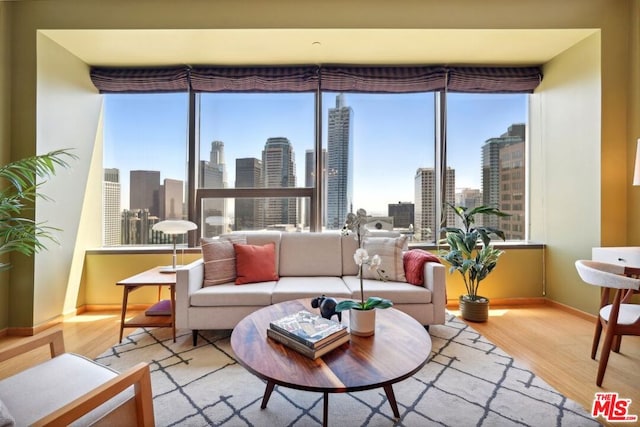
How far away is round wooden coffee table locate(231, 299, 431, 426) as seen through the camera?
1.08 m

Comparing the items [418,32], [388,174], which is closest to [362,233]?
[388,174]

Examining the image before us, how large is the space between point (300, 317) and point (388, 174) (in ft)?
7.80

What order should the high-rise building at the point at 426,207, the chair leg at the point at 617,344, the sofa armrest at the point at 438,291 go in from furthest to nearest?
the high-rise building at the point at 426,207, the sofa armrest at the point at 438,291, the chair leg at the point at 617,344

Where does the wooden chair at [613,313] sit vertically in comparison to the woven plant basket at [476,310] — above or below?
above

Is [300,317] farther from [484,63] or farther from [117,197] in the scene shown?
[484,63]

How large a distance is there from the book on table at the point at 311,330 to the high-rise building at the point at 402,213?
2.20 m

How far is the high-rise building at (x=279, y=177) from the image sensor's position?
3400 mm

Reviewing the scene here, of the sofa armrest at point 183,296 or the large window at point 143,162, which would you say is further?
the large window at point 143,162

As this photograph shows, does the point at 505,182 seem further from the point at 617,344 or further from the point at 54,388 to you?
the point at 54,388

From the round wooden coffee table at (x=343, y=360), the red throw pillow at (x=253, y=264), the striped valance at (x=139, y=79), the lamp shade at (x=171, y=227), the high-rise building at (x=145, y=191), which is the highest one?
the striped valance at (x=139, y=79)

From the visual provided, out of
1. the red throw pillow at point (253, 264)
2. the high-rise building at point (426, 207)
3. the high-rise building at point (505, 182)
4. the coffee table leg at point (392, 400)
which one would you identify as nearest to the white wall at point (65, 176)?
the red throw pillow at point (253, 264)

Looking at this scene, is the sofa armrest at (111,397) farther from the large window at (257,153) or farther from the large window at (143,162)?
the large window at (143,162)


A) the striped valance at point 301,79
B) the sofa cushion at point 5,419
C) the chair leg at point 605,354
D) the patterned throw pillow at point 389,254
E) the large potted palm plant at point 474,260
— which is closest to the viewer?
the sofa cushion at point 5,419

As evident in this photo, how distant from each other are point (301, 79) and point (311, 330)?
2800 millimetres
